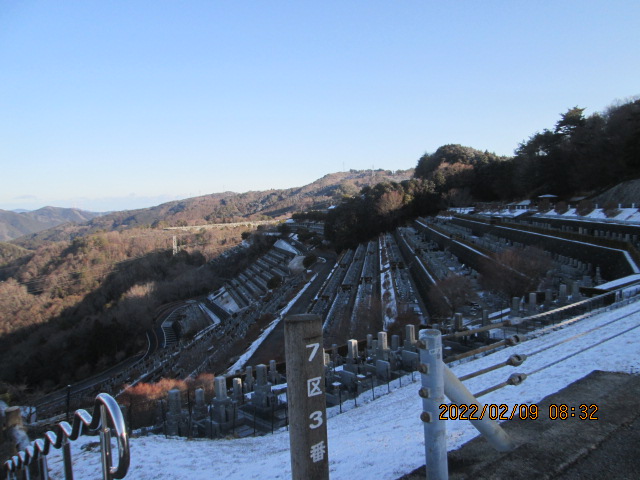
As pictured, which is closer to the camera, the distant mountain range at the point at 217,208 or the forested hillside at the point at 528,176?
the forested hillside at the point at 528,176

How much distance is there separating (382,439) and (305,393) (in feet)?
8.25

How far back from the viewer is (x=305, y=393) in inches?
81.7

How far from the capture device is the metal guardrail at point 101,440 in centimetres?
208

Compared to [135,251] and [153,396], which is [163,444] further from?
[135,251]

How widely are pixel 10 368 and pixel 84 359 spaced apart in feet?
23.0

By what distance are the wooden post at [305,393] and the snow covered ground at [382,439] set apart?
963 millimetres

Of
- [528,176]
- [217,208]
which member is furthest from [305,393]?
[217,208]

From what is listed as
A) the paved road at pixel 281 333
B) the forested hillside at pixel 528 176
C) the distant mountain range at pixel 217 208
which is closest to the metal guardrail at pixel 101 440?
the paved road at pixel 281 333

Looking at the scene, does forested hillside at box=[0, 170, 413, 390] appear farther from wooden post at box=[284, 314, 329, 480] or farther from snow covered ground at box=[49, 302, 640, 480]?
wooden post at box=[284, 314, 329, 480]

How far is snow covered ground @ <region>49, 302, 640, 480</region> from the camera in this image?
11.2 ft

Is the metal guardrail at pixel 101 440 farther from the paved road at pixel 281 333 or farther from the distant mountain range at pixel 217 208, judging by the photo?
the distant mountain range at pixel 217 208

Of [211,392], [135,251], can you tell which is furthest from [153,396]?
[135,251]

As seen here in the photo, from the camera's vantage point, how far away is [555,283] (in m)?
14.5

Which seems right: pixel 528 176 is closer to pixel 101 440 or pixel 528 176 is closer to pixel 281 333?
pixel 281 333
